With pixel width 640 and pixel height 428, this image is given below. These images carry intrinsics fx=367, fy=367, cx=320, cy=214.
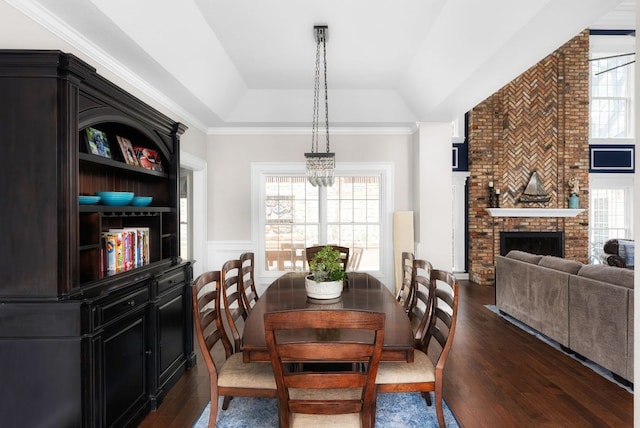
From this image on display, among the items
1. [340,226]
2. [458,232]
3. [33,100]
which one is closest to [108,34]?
[33,100]

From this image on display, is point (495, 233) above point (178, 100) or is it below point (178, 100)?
below

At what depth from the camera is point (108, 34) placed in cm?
231

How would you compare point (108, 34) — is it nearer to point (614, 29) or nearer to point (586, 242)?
point (586, 242)

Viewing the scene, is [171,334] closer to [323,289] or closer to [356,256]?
[323,289]

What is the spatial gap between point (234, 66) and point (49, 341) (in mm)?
3062

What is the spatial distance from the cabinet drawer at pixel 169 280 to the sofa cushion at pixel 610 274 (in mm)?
3563

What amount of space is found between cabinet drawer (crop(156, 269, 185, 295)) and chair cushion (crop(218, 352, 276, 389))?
2.86 ft

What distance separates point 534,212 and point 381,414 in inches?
225

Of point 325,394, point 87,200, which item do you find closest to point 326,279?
point 325,394

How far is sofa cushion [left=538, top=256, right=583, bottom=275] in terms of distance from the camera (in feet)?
Answer: 11.7

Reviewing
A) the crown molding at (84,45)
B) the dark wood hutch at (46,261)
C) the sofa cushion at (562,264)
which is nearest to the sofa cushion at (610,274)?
the sofa cushion at (562,264)

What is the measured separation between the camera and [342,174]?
16.8ft

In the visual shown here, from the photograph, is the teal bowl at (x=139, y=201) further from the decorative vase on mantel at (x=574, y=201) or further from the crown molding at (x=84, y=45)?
the decorative vase on mantel at (x=574, y=201)

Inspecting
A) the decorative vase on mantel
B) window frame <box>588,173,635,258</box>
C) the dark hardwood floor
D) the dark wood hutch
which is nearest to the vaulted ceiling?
the dark wood hutch
